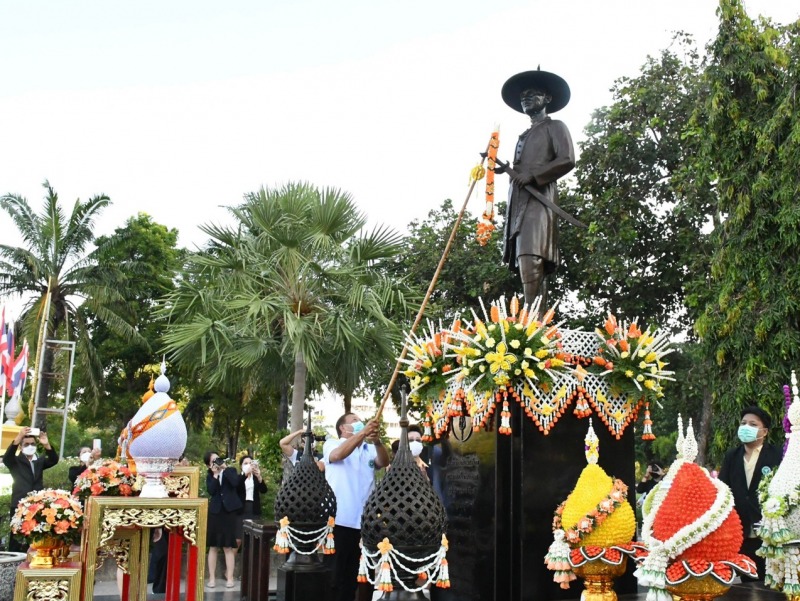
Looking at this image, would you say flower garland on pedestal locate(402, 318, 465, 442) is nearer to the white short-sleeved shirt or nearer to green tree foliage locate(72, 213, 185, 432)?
the white short-sleeved shirt

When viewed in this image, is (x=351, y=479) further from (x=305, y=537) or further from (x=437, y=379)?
(x=437, y=379)

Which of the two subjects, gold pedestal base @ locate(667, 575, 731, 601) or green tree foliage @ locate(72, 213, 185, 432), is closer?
gold pedestal base @ locate(667, 575, 731, 601)

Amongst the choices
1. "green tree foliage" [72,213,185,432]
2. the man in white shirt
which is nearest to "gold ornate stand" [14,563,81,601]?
the man in white shirt

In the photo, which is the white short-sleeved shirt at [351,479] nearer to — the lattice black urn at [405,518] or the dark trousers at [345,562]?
the dark trousers at [345,562]

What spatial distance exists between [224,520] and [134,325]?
2039cm

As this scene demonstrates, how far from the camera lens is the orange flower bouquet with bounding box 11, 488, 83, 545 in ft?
18.6

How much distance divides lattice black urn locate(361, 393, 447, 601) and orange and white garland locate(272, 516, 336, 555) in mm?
1473

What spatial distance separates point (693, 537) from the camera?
435cm

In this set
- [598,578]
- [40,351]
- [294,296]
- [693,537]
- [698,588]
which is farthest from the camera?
[40,351]

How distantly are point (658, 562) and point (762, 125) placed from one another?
12909 mm

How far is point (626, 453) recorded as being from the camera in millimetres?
6637

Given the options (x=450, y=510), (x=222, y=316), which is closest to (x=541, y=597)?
(x=450, y=510)

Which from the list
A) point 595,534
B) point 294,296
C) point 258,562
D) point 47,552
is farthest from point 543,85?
point 294,296

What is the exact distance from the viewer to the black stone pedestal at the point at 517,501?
19.8ft
